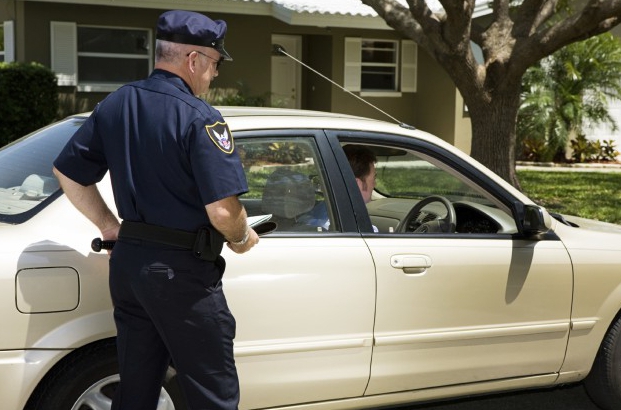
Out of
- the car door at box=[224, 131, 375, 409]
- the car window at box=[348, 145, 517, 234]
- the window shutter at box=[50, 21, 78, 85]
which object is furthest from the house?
the car door at box=[224, 131, 375, 409]

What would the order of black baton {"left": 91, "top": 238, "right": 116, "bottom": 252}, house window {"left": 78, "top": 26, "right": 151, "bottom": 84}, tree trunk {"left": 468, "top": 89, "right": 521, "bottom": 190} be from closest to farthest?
black baton {"left": 91, "top": 238, "right": 116, "bottom": 252} → tree trunk {"left": 468, "top": 89, "right": 521, "bottom": 190} → house window {"left": 78, "top": 26, "right": 151, "bottom": 84}

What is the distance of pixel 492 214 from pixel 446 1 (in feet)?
17.9

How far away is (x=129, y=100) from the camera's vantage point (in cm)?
303

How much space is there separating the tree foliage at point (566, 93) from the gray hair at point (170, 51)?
1520 centimetres

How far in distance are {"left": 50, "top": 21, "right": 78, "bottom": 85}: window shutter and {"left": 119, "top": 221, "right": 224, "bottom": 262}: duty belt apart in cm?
1308

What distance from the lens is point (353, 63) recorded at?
730 inches

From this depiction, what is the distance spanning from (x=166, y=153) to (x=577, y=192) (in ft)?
36.6

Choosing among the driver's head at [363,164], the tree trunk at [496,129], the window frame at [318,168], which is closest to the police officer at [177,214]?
the window frame at [318,168]

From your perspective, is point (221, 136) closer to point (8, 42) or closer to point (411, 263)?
point (411, 263)

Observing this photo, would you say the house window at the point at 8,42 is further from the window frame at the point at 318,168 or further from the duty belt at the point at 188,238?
the duty belt at the point at 188,238

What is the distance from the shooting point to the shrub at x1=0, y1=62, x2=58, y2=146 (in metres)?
14.3

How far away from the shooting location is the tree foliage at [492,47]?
964 centimetres

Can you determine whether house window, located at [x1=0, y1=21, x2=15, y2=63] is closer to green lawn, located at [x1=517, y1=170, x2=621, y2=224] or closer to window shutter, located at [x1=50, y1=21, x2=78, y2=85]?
window shutter, located at [x1=50, y1=21, x2=78, y2=85]

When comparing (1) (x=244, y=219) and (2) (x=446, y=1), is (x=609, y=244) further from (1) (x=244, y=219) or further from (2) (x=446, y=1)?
(2) (x=446, y=1)
